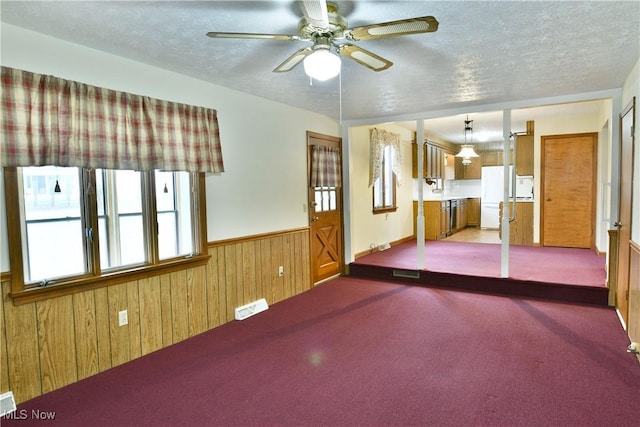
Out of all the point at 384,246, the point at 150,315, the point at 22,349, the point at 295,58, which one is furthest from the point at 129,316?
the point at 384,246

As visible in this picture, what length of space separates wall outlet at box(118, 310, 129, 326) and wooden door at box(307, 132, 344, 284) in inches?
102

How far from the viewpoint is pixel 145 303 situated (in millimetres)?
3084

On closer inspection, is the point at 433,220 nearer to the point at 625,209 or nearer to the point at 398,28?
the point at 625,209

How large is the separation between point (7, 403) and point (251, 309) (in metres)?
2.11

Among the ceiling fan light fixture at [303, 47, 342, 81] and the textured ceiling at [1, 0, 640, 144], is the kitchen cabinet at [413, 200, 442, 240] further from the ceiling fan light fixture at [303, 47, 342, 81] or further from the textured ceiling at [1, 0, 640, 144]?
the ceiling fan light fixture at [303, 47, 342, 81]

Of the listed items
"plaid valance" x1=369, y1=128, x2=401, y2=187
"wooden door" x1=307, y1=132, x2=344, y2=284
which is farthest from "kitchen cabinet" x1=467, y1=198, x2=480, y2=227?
"wooden door" x1=307, y1=132, x2=344, y2=284

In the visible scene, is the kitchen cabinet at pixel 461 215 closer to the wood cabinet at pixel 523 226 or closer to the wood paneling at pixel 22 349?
the wood cabinet at pixel 523 226

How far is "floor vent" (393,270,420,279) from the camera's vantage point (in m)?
5.21

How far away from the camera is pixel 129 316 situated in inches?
117

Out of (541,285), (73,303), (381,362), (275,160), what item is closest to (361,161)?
(275,160)

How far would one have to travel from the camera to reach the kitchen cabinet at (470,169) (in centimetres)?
1009

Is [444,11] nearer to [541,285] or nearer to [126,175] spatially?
[126,175]

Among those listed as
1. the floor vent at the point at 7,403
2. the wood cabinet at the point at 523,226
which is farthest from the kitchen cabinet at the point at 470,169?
the floor vent at the point at 7,403

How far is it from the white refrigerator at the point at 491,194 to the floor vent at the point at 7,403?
944 cm
